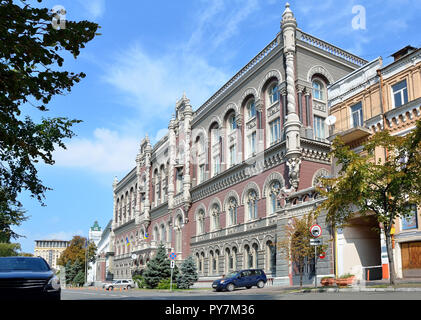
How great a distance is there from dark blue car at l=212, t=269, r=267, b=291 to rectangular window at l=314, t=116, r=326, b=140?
1302 centimetres

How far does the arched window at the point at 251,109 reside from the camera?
44.3 m

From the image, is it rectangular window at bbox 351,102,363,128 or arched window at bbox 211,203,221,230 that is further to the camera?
arched window at bbox 211,203,221,230

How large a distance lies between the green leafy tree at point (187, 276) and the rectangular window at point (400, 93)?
1032 inches

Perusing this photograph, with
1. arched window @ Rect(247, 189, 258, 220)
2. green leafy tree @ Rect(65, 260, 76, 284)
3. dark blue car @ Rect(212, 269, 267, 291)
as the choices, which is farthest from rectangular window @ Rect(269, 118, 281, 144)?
green leafy tree @ Rect(65, 260, 76, 284)

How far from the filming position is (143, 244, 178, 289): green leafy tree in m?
46.4

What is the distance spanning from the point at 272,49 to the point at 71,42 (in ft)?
110

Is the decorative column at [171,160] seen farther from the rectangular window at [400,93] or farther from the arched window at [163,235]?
the rectangular window at [400,93]

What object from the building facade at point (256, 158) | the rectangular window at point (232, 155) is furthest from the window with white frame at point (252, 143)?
the rectangular window at point (232, 155)

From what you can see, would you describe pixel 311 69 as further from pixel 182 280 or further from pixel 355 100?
pixel 182 280

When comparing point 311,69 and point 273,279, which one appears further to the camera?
point 311,69

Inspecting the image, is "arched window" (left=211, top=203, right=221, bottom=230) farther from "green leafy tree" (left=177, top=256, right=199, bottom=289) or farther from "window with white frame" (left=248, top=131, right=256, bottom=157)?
"window with white frame" (left=248, top=131, right=256, bottom=157)

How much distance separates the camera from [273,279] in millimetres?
34094

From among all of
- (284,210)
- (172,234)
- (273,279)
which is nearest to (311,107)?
(284,210)

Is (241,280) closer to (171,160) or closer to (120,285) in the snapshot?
(120,285)
